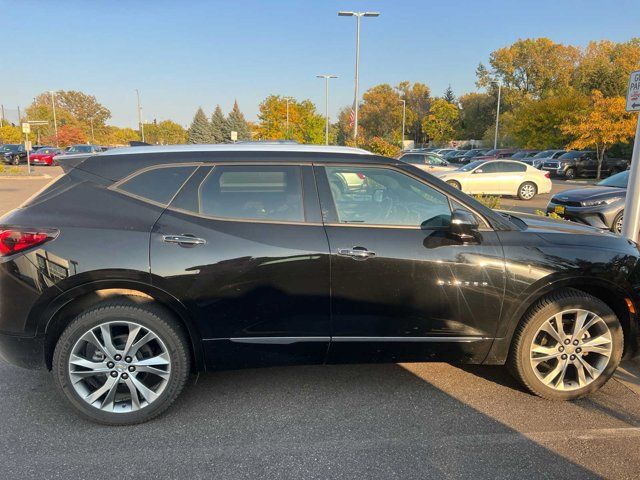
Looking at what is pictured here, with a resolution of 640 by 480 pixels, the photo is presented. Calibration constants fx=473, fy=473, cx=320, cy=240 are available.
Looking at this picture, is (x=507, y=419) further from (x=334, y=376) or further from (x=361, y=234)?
(x=361, y=234)

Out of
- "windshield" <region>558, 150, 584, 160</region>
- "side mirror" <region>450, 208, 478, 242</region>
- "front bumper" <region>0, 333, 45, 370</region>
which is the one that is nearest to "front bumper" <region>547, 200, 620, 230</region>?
"side mirror" <region>450, 208, 478, 242</region>

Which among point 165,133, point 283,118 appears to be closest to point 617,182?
point 283,118

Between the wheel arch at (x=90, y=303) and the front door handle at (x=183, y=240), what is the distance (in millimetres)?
305

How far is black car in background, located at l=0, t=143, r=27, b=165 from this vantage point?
118 ft

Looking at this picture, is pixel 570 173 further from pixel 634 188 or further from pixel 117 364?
pixel 117 364

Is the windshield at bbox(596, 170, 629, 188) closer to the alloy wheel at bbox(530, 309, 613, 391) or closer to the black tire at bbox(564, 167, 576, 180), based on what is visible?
the alloy wheel at bbox(530, 309, 613, 391)

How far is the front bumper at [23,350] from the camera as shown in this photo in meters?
2.91

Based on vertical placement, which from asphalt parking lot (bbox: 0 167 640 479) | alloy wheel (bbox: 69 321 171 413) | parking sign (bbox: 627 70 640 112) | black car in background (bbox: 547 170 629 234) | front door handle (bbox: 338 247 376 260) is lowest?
asphalt parking lot (bbox: 0 167 640 479)

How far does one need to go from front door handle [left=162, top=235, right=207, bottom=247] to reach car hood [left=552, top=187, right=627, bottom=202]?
8.87 m

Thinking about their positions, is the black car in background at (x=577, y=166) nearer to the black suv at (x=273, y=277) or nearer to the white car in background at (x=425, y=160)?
the white car in background at (x=425, y=160)

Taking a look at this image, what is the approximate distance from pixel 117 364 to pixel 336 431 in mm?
1445

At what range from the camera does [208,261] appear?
2928 mm

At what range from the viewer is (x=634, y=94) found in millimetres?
5281

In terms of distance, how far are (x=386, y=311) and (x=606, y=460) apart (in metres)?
1.49
